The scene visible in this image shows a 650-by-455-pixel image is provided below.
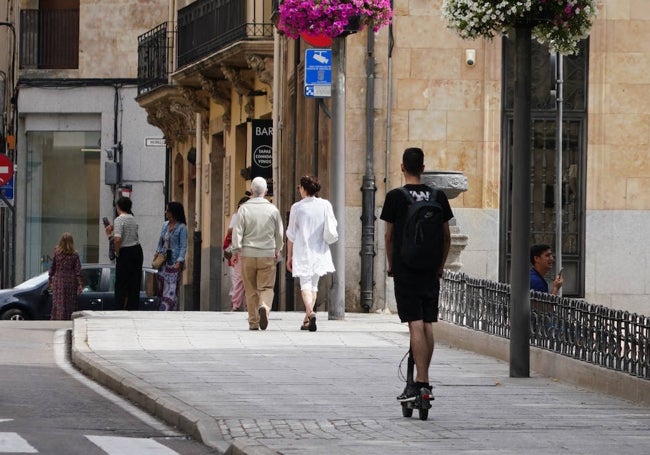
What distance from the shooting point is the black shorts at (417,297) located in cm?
1224

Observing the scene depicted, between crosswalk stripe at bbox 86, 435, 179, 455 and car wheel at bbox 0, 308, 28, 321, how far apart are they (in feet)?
60.6

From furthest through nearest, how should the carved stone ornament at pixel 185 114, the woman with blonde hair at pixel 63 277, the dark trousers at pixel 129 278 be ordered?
the carved stone ornament at pixel 185 114, the woman with blonde hair at pixel 63 277, the dark trousers at pixel 129 278

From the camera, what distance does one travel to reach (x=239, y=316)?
23.9m

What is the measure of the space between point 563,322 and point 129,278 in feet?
38.7

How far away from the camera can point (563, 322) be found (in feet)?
49.0

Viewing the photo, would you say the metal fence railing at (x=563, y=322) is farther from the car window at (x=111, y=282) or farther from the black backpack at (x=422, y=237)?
the car window at (x=111, y=282)

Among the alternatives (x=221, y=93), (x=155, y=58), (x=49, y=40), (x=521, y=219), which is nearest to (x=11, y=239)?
(x=49, y=40)

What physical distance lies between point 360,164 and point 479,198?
155cm

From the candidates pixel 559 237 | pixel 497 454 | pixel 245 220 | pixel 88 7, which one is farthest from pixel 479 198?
pixel 88 7

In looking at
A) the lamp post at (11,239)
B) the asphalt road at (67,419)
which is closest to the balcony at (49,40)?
the lamp post at (11,239)

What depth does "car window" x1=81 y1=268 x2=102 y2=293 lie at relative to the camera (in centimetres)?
3041

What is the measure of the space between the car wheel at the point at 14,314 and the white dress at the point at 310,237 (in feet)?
31.4

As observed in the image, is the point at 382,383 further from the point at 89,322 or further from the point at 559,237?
the point at 559,237

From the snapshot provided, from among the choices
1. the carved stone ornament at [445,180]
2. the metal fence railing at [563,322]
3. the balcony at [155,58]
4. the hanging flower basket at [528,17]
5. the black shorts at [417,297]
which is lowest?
the metal fence railing at [563,322]
